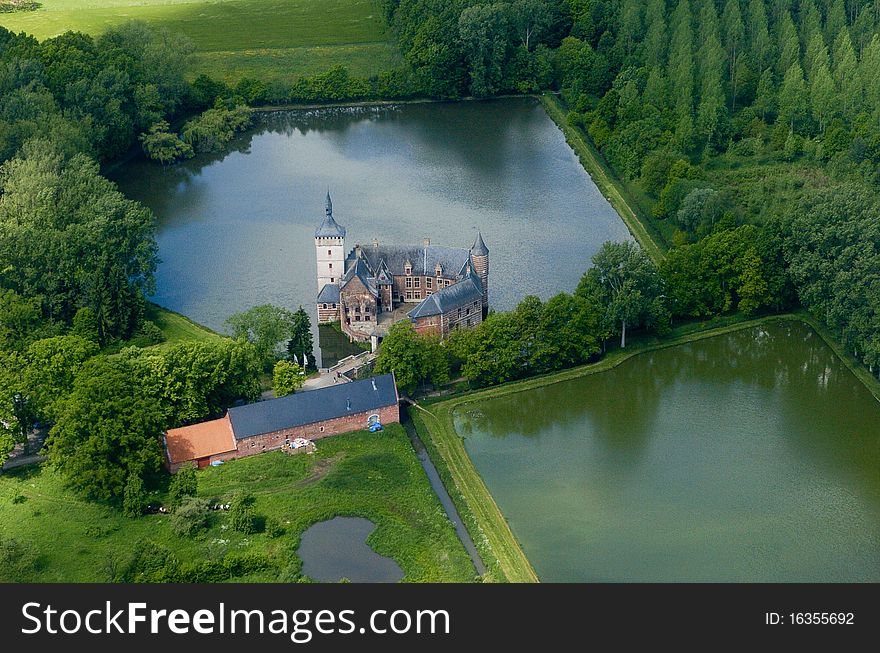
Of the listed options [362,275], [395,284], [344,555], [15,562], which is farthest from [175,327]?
[344,555]

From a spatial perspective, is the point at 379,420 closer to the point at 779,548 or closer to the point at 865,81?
the point at 779,548

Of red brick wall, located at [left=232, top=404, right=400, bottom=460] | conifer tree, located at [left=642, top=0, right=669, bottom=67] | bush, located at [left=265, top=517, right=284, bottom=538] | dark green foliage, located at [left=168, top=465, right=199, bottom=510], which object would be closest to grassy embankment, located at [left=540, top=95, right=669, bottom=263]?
conifer tree, located at [left=642, top=0, right=669, bottom=67]

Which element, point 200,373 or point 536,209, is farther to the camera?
point 536,209

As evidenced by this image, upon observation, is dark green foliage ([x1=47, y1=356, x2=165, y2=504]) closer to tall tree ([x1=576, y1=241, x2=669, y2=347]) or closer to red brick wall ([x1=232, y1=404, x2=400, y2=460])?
red brick wall ([x1=232, y1=404, x2=400, y2=460])

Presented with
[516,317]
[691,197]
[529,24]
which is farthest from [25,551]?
[529,24]

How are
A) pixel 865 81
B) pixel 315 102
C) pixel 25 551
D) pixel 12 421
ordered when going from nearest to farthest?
pixel 25 551 → pixel 12 421 → pixel 865 81 → pixel 315 102

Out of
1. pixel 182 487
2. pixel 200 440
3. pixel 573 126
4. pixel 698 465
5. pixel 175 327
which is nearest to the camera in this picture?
pixel 182 487

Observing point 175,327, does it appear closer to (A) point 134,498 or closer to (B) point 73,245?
(B) point 73,245

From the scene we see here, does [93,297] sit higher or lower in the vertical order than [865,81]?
lower
